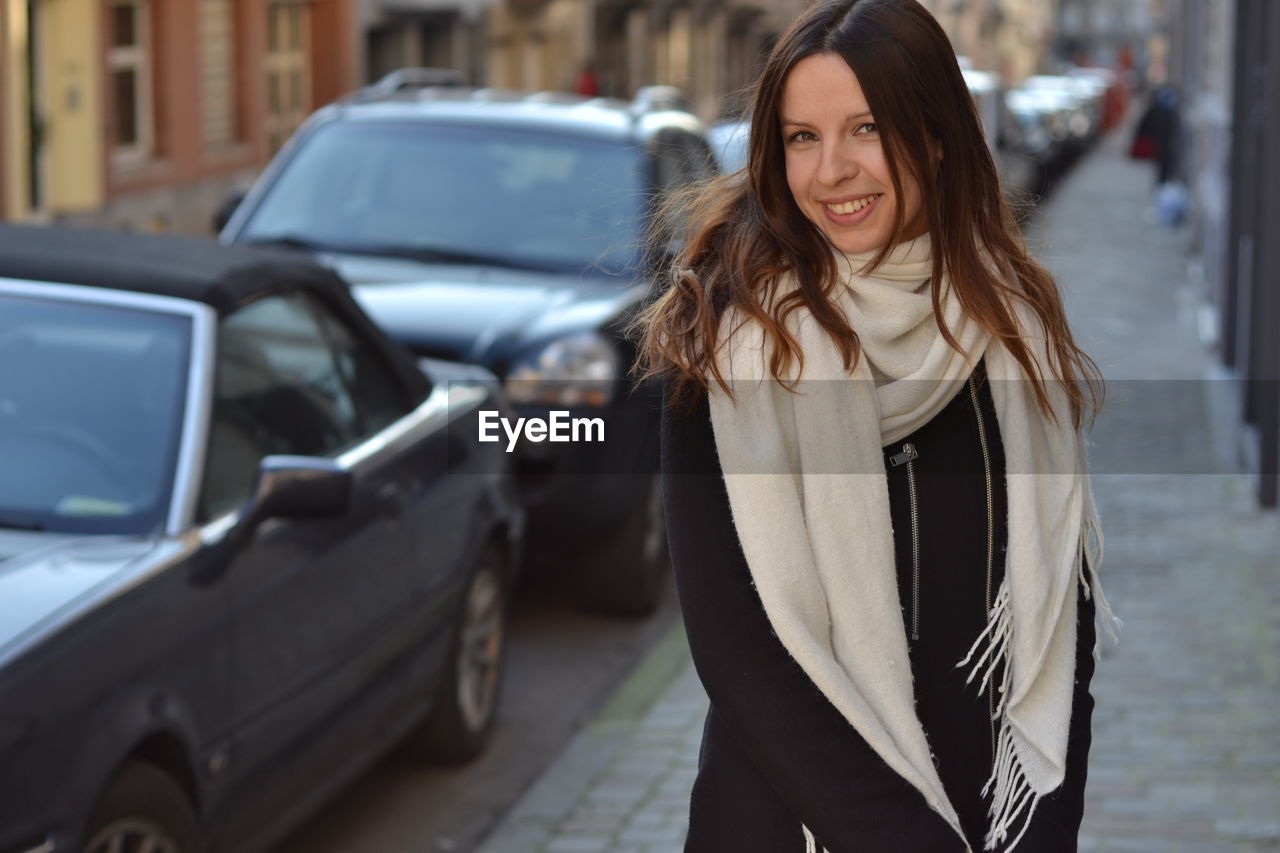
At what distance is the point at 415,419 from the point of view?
570cm

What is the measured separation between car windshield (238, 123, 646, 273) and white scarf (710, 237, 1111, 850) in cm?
552

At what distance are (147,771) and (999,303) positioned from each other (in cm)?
203

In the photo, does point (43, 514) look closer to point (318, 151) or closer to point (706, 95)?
point (318, 151)

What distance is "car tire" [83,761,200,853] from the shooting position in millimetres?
3605

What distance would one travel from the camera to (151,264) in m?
4.94

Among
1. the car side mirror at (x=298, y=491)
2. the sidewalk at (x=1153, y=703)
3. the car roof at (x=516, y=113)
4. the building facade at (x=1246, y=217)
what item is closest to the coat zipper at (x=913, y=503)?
the sidewalk at (x=1153, y=703)

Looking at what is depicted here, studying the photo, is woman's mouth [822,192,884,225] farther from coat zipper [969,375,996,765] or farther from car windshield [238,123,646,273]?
car windshield [238,123,646,273]

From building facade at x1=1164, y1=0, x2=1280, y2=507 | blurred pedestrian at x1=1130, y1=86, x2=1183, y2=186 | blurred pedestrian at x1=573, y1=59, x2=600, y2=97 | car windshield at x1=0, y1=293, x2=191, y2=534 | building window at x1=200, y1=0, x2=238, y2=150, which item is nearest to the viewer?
car windshield at x1=0, y1=293, x2=191, y2=534

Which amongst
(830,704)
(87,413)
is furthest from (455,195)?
(830,704)

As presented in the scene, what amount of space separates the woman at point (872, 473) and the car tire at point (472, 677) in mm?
3237

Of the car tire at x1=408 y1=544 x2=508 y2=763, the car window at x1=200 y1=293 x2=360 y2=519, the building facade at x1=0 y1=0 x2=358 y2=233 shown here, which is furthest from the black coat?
the building facade at x1=0 y1=0 x2=358 y2=233

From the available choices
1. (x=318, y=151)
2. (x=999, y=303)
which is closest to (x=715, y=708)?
(x=999, y=303)

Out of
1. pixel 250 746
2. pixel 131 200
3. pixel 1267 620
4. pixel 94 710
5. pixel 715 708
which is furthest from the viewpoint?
pixel 131 200

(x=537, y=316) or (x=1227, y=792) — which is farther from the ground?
(x=537, y=316)
